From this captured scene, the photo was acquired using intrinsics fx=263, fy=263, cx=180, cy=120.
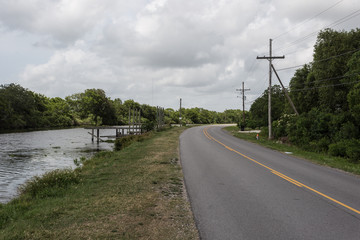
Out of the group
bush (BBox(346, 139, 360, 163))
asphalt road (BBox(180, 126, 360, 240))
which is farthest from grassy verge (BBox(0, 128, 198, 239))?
bush (BBox(346, 139, 360, 163))

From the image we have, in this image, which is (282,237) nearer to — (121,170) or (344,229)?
(344,229)

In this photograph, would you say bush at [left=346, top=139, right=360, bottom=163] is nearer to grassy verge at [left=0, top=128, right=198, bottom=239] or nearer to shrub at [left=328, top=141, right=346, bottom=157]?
shrub at [left=328, top=141, right=346, bottom=157]

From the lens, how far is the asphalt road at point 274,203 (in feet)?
18.0

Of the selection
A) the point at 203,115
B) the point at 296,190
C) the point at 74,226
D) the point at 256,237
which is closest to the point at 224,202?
the point at 256,237

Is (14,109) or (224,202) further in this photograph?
(14,109)

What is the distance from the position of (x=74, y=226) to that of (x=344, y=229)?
5.73 meters

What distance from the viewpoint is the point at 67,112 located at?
110 m

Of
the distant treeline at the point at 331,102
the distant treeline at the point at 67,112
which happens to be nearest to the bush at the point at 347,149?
the distant treeline at the point at 331,102

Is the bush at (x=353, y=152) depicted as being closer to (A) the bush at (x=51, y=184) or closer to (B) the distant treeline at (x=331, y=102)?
(B) the distant treeline at (x=331, y=102)

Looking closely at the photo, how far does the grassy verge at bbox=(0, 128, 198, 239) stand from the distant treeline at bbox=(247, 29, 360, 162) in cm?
1472

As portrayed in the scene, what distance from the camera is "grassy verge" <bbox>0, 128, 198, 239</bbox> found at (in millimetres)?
5309

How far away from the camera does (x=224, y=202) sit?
750 centimetres

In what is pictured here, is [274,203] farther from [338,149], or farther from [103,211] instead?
[338,149]

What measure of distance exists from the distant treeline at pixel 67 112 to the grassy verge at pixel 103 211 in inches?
1574
